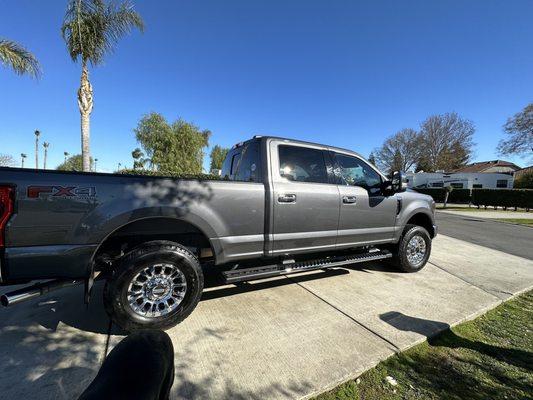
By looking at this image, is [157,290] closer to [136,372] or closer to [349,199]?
[136,372]

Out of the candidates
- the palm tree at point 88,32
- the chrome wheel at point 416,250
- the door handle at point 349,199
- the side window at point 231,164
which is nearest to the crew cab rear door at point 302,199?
the door handle at point 349,199

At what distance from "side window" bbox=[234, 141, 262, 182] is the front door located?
1.26 m

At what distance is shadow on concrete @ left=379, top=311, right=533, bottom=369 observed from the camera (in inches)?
111

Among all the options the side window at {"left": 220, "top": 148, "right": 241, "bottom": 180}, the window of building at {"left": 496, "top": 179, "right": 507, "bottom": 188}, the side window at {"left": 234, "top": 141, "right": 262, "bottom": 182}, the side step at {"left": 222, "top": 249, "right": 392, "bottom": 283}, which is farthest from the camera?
the window of building at {"left": 496, "top": 179, "right": 507, "bottom": 188}

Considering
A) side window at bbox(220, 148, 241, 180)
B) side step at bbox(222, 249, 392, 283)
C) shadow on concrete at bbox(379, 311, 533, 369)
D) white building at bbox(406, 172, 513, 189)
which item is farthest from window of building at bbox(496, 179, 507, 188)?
side window at bbox(220, 148, 241, 180)

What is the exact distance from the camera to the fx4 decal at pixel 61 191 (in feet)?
8.07

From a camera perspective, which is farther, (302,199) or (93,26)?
(93,26)

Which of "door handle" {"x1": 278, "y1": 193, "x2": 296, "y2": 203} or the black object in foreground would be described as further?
"door handle" {"x1": 278, "y1": 193, "x2": 296, "y2": 203}

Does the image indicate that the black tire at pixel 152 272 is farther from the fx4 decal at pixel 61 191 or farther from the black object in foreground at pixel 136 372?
the black object in foreground at pixel 136 372

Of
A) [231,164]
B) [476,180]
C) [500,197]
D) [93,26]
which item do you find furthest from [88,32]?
[476,180]

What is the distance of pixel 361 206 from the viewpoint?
4.43 metres

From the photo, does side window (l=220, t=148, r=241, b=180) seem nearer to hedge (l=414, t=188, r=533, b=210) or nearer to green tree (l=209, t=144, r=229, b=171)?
hedge (l=414, t=188, r=533, b=210)

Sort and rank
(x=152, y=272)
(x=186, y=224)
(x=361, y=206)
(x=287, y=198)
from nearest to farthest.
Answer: (x=152, y=272)
(x=186, y=224)
(x=287, y=198)
(x=361, y=206)

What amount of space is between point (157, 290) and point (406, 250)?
4.18 m
